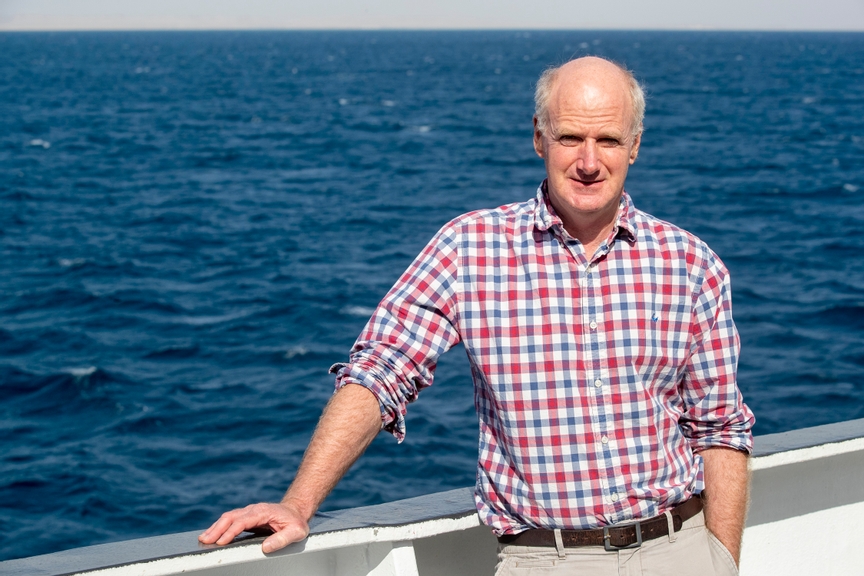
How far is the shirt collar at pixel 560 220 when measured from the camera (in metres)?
2.25

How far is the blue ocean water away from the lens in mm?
9766

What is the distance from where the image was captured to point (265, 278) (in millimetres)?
16906

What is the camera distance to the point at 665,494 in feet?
7.37

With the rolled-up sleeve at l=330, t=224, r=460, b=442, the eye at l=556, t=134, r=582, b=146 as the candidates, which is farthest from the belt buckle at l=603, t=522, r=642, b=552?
the eye at l=556, t=134, r=582, b=146

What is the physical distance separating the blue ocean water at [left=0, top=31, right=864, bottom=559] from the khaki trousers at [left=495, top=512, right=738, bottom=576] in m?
1.41

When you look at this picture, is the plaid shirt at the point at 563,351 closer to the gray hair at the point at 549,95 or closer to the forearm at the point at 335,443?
the forearm at the point at 335,443

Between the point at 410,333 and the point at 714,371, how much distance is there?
0.73m

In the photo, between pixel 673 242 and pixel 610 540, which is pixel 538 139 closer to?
pixel 673 242

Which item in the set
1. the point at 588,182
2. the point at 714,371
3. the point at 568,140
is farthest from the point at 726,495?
the point at 568,140

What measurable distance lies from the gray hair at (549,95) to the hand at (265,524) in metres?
1.07

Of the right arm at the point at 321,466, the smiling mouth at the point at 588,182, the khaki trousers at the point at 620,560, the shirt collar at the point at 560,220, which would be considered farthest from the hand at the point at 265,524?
the smiling mouth at the point at 588,182

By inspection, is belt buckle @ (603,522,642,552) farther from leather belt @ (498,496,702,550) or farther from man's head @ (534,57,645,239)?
man's head @ (534,57,645,239)

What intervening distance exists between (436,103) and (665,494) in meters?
53.4

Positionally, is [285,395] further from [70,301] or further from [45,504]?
[70,301]
